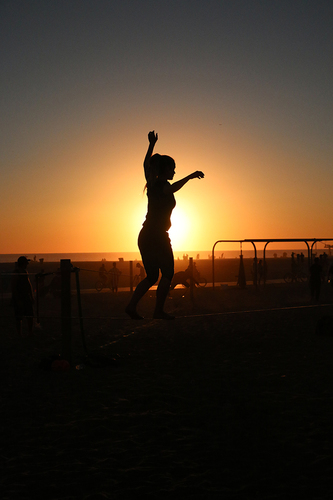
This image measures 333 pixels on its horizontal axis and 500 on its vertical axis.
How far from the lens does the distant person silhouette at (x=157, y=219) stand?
4.38m

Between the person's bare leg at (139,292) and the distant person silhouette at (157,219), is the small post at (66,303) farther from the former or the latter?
the distant person silhouette at (157,219)

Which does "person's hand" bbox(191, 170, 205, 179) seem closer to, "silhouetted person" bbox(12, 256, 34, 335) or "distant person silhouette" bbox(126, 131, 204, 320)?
"distant person silhouette" bbox(126, 131, 204, 320)

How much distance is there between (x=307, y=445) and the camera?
468 centimetres

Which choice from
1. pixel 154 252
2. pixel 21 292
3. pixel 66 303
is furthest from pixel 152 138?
pixel 21 292

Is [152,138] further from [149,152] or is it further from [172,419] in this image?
[172,419]

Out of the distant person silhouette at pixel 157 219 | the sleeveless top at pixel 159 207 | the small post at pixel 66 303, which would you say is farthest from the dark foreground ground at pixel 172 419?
the sleeveless top at pixel 159 207

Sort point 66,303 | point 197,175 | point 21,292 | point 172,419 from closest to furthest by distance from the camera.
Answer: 1. point 197,175
2. point 172,419
3. point 66,303
4. point 21,292

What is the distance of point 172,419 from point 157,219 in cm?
241

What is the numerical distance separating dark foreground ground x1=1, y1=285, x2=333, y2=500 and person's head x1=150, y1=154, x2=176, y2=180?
175 cm

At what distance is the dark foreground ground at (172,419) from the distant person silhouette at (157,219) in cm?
129

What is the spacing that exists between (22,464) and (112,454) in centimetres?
77

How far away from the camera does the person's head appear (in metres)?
4.51

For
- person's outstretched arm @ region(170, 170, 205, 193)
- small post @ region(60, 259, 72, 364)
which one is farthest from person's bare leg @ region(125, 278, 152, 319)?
small post @ region(60, 259, 72, 364)

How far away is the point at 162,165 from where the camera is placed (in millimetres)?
4516
